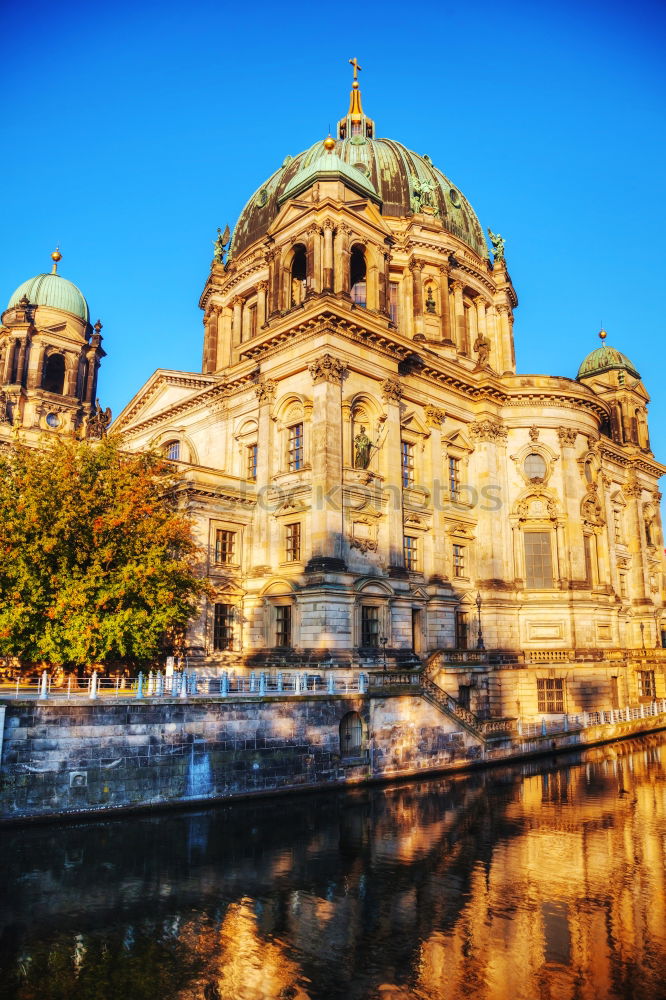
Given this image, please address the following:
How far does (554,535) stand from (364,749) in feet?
69.3

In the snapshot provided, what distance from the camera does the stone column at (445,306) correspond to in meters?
43.4

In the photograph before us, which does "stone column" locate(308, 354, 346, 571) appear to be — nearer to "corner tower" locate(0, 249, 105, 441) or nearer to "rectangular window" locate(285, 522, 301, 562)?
"rectangular window" locate(285, 522, 301, 562)

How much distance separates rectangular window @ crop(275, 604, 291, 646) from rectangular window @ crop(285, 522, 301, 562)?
2206 mm

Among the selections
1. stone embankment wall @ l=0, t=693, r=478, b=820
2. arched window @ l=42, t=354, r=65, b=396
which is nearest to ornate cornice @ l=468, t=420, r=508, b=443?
stone embankment wall @ l=0, t=693, r=478, b=820

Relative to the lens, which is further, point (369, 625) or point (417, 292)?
point (417, 292)

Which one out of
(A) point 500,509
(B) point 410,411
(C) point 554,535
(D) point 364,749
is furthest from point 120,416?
(D) point 364,749

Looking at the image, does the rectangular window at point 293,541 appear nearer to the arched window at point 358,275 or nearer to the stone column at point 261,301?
the arched window at point 358,275

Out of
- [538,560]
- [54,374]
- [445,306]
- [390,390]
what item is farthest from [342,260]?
[54,374]

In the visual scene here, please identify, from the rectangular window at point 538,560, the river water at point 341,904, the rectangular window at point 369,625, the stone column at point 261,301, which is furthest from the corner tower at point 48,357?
the river water at point 341,904

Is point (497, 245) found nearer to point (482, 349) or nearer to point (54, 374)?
point (482, 349)

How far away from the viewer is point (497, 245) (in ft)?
171

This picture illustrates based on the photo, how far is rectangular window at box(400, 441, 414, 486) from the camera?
115ft

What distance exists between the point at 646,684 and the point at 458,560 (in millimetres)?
17924

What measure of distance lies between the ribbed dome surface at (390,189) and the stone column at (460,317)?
4406 mm
